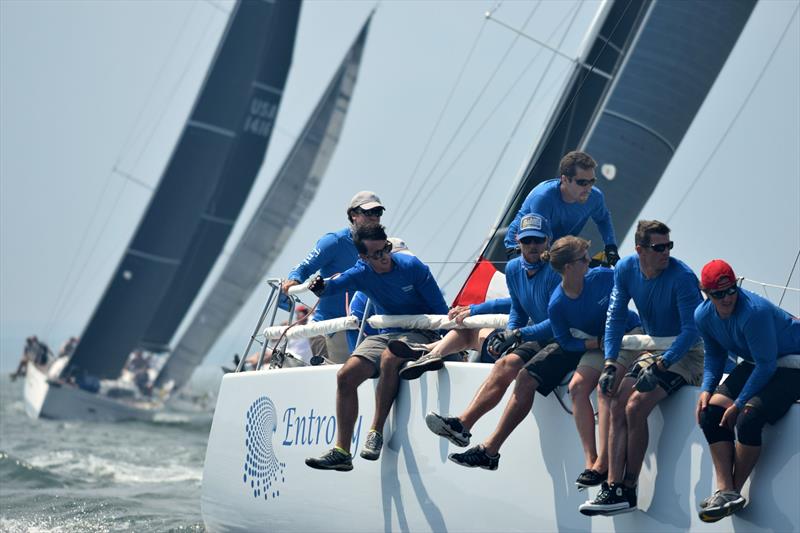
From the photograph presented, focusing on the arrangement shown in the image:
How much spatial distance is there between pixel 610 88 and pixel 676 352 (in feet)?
20.4

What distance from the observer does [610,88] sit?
405 inches

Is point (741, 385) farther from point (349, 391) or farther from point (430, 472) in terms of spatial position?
point (349, 391)

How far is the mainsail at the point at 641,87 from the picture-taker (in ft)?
32.8

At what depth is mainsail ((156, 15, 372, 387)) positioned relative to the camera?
3016cm

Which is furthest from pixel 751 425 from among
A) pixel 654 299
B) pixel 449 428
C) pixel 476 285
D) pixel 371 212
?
pixel 476 285

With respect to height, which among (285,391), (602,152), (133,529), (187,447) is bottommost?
(187,447)

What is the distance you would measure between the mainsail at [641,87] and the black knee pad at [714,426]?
5673 millimetres

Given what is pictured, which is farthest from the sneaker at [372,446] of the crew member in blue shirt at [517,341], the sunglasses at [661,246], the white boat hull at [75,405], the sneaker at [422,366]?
the white boat hull at [75,405]

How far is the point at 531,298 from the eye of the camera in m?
5.12

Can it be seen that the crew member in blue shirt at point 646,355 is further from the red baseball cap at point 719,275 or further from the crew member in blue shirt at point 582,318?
the red baseball cap at point 719,275

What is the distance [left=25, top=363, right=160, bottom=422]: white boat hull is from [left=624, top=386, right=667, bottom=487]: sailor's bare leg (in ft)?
66.7

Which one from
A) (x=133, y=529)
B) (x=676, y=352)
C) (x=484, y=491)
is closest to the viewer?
(x=676, y=352)

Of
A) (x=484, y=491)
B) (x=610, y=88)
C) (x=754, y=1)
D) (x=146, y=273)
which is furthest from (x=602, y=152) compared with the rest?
(x=146, y=273)

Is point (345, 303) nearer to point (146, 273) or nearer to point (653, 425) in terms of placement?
point (653, 425)
